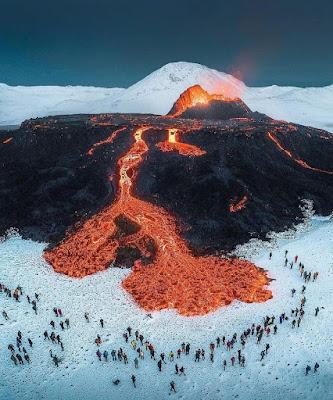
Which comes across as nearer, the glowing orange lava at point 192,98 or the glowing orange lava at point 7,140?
the glowing orange lava at point 7,140

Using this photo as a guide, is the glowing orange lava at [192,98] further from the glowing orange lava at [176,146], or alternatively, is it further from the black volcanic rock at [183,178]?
the glowing orange lava at [176,146]

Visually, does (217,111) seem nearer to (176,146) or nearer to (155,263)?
(176,146)

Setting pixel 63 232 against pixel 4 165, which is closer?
pixel 63 232

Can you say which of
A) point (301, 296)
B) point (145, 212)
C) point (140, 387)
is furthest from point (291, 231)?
point (140, 387)

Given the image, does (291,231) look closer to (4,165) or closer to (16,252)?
(16,252)

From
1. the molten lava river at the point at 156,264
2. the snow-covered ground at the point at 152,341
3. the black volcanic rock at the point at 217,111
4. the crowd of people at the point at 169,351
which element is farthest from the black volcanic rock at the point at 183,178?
the black volcanic rock at the point at 217,111

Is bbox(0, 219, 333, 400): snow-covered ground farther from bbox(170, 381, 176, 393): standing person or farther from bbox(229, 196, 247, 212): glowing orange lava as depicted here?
bbox(229, 196, 247, 212): glowing orange lava

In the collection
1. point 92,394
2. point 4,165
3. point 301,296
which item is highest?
point 4,165
